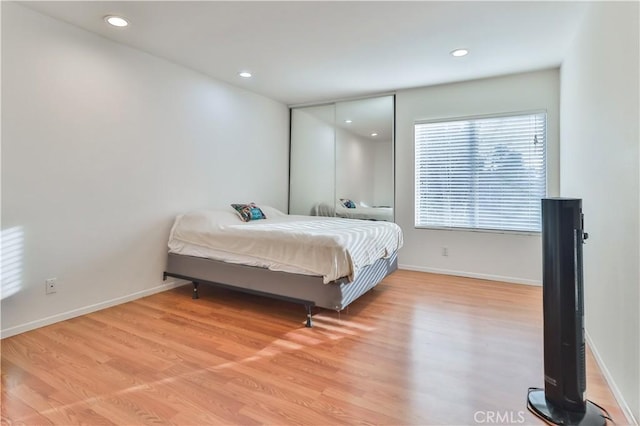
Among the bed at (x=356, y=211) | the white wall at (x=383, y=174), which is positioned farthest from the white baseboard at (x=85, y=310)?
the white wall at (x=383, y=174)

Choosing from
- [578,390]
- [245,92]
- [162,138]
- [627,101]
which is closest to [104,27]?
[162,138]

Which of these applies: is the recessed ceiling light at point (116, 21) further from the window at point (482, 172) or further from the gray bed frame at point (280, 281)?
the window at point (482, 172)

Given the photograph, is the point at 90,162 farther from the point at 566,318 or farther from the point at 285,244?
the point at 566,318

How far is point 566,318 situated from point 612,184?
0.86m

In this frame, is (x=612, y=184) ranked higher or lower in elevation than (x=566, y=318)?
higher

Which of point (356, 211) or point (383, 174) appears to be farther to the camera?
point (356, 211)

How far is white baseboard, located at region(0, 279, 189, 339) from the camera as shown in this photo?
2.50 meters

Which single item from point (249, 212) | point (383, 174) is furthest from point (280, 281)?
point (383, 174)

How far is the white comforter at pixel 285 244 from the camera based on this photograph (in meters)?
2.67

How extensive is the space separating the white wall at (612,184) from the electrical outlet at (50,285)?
151 inches

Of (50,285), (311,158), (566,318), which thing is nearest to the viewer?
(566,318)

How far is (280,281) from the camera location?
2883 mm

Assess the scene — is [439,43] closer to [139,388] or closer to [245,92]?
[245,92]

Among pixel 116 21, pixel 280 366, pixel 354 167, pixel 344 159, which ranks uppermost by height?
pixel 116 21
